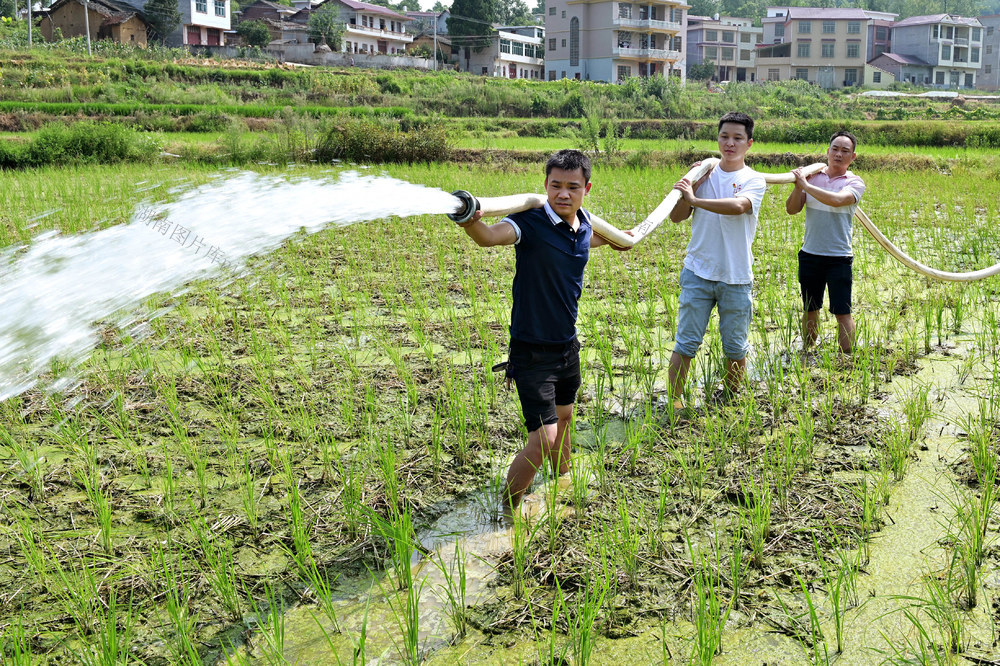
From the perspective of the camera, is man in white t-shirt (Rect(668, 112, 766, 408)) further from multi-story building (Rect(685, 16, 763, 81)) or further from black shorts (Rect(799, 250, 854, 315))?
multi-story building (Rect(685, 16, 763, 81))

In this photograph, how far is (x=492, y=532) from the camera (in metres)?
2.41

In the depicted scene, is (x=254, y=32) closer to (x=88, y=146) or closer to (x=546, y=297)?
(x=88, y=146)

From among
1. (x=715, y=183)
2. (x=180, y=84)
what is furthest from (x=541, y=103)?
(x=715, y=183)

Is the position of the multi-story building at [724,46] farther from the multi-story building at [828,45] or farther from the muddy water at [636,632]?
the muddy water at [636,632]

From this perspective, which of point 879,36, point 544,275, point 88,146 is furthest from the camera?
point 879,36

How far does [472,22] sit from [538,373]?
134 feet

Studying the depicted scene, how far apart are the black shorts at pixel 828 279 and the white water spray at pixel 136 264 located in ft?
7.04

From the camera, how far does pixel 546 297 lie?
235 centimetres

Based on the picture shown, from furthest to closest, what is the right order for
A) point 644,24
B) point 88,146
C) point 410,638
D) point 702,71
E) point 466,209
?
1. point 702,71
2. point 644,24
3. point 88,146
4. point 466,209
5. point 410,638

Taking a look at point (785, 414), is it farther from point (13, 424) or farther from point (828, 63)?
point (828, 63)

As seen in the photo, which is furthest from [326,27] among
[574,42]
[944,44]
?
[944,44]

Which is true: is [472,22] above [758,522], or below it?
above

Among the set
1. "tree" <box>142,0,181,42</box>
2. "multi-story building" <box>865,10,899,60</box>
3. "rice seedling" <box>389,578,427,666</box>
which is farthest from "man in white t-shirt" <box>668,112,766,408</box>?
"multi-story building" <box>865,10,899,60</box>

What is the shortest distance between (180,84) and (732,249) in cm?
2411
